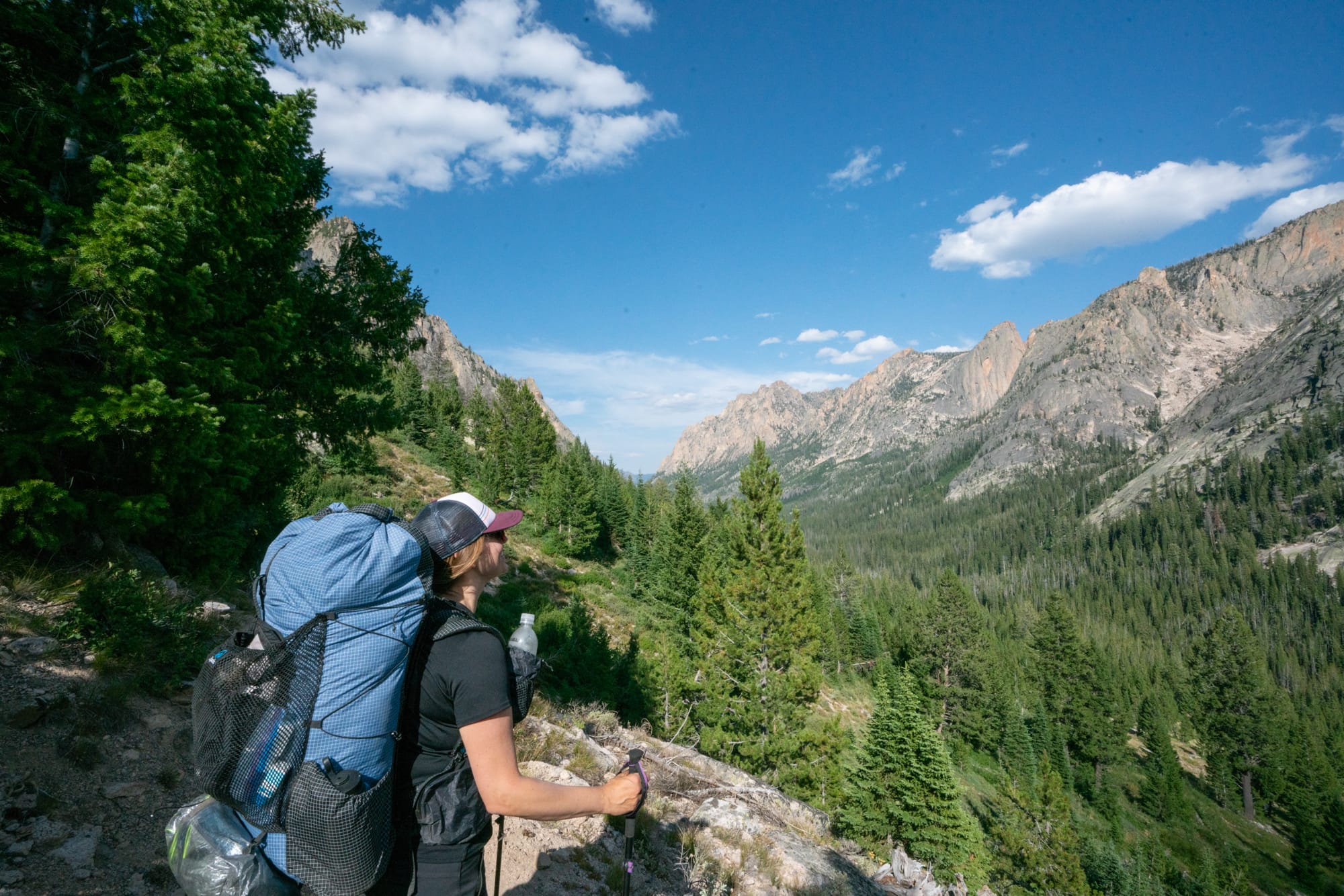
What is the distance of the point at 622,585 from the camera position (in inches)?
1454

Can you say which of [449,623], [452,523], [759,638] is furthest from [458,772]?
[759,638]

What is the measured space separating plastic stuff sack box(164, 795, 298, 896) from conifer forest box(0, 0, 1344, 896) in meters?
3.73

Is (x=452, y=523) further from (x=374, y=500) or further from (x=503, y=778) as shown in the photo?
(x=374, y=500)

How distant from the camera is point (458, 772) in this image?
2.24 metres

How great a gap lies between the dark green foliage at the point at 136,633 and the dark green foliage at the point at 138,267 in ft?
2.79

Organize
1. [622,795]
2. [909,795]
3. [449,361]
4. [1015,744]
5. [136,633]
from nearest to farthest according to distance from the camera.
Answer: [622,795], [136,633], [909,795], [1015,744], [449,361]

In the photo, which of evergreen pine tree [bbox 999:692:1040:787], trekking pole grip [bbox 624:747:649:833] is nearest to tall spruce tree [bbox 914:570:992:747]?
evergreen pine tree [bbox 999:692:1040:787]

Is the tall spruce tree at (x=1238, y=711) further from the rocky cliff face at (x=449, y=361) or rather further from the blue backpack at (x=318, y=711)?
the rocky cliff face at (x=449, y=361)

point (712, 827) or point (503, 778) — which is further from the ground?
point (503, 778)

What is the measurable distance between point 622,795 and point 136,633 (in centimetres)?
547

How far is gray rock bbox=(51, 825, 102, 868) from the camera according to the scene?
11.2 feet

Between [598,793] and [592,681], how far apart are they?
443 inches

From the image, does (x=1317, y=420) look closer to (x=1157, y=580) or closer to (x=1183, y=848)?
(x=1157, y=580)

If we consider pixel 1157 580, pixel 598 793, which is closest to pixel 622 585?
pixel 598 793
